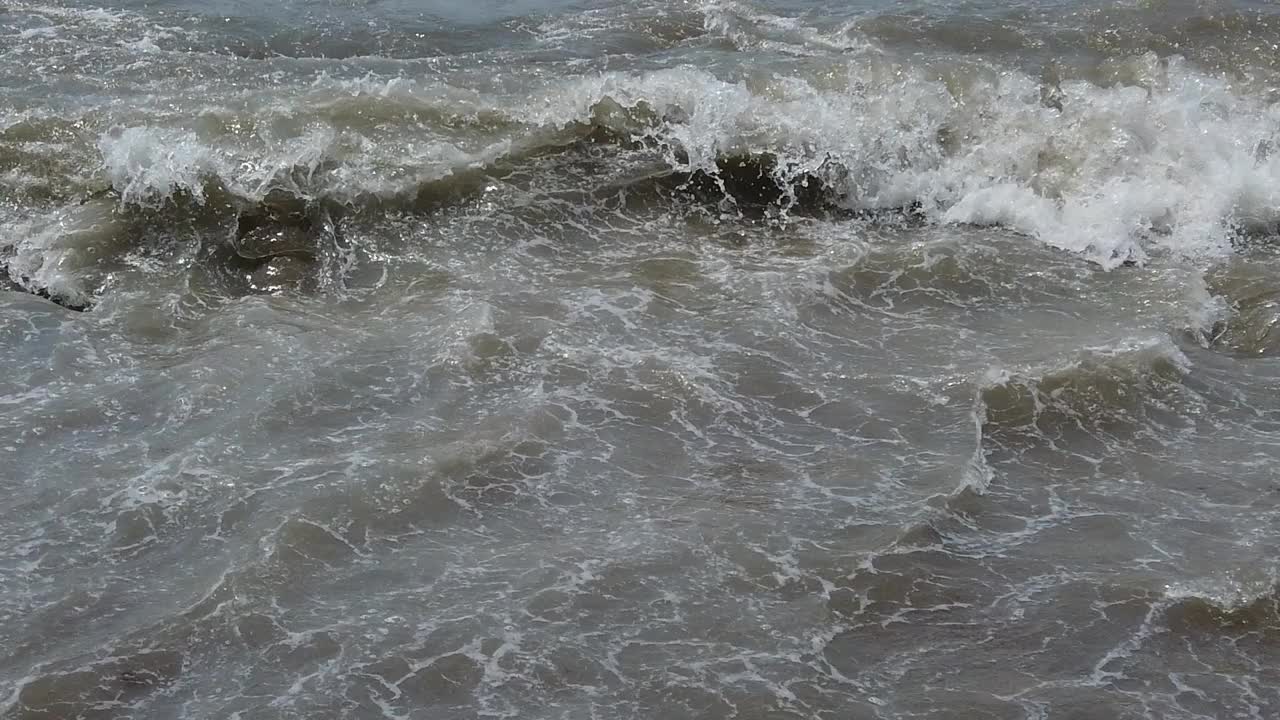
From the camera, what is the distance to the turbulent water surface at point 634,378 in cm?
419

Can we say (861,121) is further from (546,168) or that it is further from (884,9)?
(884,9)

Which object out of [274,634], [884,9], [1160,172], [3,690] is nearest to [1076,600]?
[274,634]

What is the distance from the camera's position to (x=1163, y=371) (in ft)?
19.4

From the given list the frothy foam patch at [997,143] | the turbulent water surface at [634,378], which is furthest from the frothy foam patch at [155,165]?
the frothy foam patch at [997,143]

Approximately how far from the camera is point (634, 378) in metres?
5.76

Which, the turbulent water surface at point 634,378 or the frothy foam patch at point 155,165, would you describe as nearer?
the turbulent water surface at point 634,378

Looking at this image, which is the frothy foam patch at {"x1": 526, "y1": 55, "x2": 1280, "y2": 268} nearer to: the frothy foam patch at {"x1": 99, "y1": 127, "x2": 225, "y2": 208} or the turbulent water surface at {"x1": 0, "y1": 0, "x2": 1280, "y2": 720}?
the turbulent water surface at {"x1": 0, "y1": 0, "x2": 1280, "y2": 720}

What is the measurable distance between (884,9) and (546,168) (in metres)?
4.38

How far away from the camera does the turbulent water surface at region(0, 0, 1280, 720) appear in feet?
13.7

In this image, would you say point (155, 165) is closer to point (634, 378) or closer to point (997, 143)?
point (634, 378)

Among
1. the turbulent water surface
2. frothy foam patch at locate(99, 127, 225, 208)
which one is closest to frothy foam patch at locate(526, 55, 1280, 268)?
the turbulent water surface

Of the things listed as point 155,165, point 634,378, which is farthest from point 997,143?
point 155,165

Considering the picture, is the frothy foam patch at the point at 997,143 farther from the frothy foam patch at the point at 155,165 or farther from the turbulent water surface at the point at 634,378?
the frothy foam patch at the point at 155,165

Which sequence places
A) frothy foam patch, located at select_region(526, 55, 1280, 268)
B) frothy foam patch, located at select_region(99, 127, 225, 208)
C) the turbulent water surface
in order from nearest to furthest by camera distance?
the turbulent water surface < frothy foam patch, located at select_region(99, 127, 225, 208) < frothy foam patch, located at select_region(526, 55, 1280, 268)
